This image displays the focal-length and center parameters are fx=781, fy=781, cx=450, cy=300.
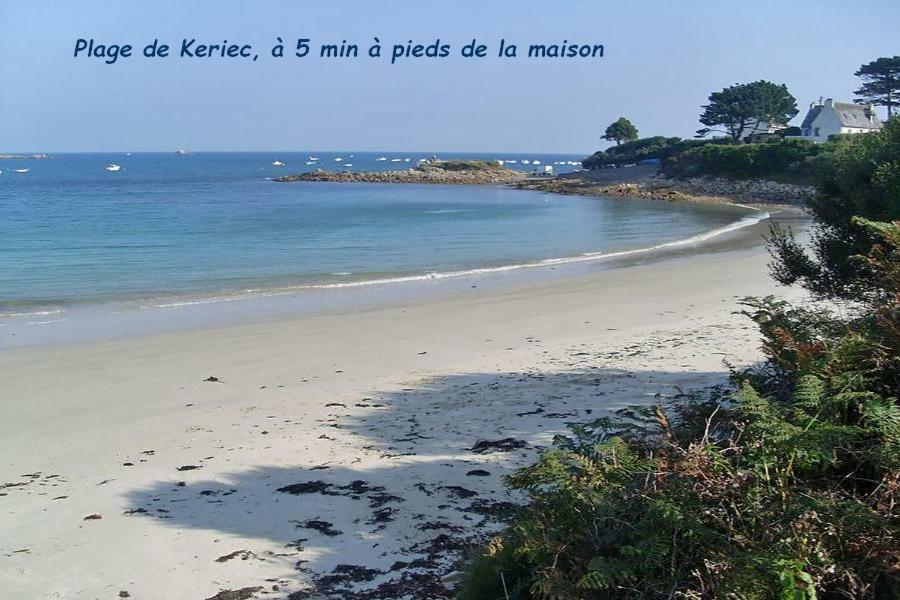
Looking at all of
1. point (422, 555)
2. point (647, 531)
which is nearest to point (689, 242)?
point (422, 555)

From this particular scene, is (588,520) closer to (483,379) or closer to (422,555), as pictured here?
(422,555)

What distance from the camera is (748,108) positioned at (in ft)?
263

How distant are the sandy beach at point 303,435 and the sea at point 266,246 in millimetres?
3825

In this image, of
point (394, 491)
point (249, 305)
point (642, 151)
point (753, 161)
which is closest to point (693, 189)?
point (753, 161)

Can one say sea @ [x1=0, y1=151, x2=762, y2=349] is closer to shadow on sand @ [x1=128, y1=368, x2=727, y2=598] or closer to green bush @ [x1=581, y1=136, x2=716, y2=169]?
shadow on sand @ [x1=128, y1=368, x2=727, y2=598]

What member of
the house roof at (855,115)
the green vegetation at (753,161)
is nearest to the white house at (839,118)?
the house roof at (855,115)

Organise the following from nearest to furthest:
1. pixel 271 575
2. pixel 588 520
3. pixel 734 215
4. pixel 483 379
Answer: pixel 588 520 → pixel 271 575 → pixel 483 379 → pixel 734 215

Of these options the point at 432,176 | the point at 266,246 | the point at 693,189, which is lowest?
the point at 266,246

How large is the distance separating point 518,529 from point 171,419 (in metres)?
6.51

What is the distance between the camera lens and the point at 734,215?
43250mm

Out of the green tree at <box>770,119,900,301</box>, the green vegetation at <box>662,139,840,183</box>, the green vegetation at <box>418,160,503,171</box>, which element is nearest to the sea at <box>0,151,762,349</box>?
the green vegetation at <box>662,139,840,183</box>

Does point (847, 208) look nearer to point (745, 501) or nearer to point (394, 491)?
point (394, 491)

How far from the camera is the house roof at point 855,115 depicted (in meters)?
67.9

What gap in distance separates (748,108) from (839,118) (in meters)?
13.7
